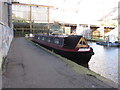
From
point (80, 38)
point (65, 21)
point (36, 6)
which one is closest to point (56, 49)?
point (80, 38)

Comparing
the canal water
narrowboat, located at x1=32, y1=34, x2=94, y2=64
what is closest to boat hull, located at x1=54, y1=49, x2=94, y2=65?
narrowboat, located at x1=32, y1=34, x2=94, y2=64

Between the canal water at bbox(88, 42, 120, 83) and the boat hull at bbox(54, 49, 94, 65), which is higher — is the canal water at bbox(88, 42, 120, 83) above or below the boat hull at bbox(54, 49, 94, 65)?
below

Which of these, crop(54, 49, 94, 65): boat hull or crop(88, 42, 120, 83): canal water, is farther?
crop(54, 49, 94, 65): boat hull

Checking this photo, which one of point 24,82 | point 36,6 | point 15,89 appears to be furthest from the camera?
point 36,6

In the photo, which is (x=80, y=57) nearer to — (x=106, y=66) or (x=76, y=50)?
(x=76, y=50)

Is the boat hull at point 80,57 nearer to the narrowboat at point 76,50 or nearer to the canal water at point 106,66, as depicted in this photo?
the narrowboat at point 76,50

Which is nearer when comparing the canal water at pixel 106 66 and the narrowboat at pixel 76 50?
the canal water at pixel 106 66

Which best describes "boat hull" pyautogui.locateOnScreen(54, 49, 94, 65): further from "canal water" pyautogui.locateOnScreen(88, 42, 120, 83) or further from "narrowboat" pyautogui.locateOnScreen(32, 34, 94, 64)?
"canal water" pyautogui.locateOnScreen(88, 42, 120, 83)

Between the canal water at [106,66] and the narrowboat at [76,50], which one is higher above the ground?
the narrowboat at [76,50]

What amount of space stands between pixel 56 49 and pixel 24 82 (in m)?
9.05

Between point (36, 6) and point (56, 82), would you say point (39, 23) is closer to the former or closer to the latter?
point (36, 6)

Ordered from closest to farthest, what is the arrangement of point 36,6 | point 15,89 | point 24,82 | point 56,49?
point 15,89 → point 24,82 → point 56,49 → point 36,6

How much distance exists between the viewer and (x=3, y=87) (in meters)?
3.58

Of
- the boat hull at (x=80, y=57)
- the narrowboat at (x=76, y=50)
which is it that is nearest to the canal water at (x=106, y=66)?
the boat hull at (x=80, y=57)
